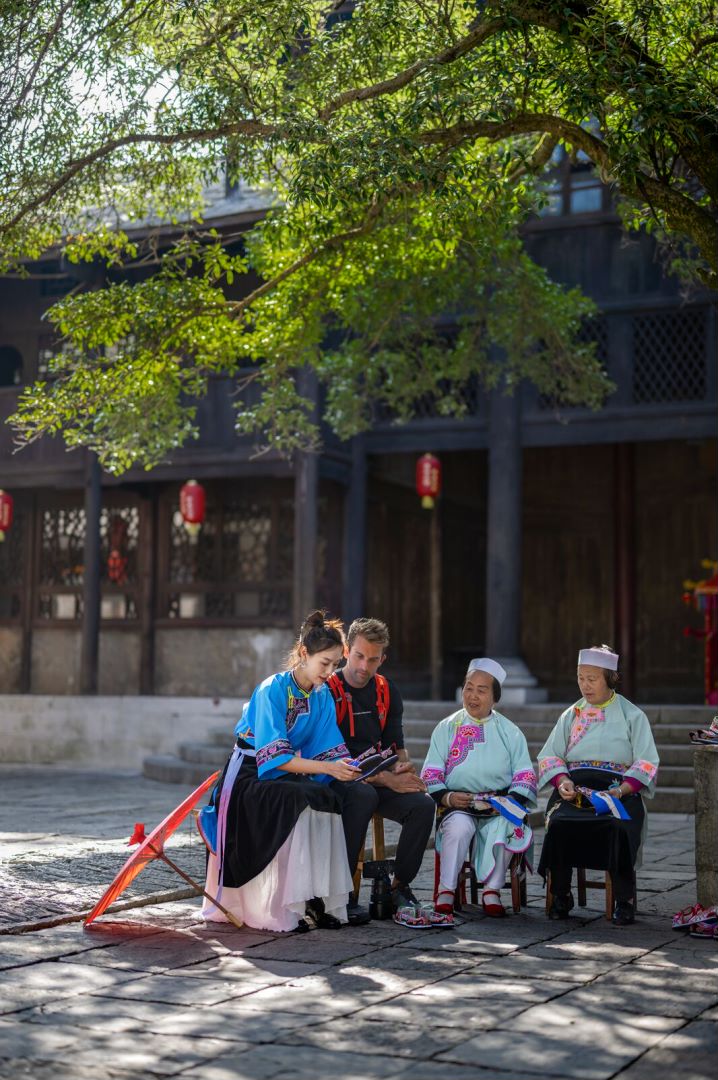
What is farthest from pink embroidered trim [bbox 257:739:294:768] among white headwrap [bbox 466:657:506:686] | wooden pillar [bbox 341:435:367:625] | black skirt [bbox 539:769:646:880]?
wooden pillar [bbox 341:435:367:625]

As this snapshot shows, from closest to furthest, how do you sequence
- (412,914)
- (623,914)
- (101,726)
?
(412,914) → (623,914) → (101,726)

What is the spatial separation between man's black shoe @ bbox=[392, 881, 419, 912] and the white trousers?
20cm

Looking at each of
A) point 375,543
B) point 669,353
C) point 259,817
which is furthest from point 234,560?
point 259,817

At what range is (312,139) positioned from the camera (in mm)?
7496

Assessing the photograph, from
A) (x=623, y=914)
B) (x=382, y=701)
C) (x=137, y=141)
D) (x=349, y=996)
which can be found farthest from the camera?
(x=137, y=141)

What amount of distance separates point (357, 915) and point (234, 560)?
11.4 metres

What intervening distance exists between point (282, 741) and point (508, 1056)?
7.82ft

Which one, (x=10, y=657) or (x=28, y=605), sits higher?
(x=28, y=605)

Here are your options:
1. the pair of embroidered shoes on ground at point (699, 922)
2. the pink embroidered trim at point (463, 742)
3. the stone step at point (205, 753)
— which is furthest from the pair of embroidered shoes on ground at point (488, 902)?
the stone step at point (205, 753)

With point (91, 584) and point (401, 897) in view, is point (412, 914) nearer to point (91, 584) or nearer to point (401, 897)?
point (401, 897)

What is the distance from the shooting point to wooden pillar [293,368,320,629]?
1530cm

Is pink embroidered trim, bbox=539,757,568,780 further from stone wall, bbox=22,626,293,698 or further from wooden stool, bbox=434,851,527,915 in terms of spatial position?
stone wall, bbox=22,626,293,698

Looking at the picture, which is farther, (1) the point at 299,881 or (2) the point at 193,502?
(2) the point at 193,502

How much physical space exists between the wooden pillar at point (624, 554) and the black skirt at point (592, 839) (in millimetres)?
10905
